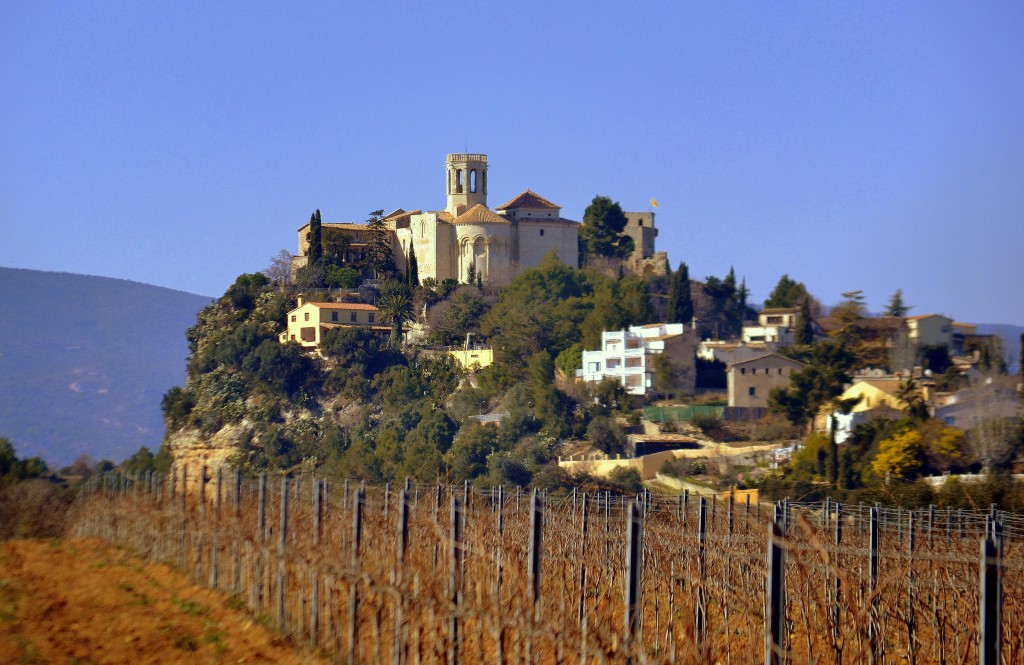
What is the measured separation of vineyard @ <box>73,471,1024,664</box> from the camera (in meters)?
8.15

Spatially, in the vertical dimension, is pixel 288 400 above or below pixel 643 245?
below

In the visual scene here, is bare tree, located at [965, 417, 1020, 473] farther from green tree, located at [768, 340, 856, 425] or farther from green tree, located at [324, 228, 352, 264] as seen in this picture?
green tree, located at [324, 228, 352, 264]

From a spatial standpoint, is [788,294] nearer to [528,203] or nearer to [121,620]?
[528,203]

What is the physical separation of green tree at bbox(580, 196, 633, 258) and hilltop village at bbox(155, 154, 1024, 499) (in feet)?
0.33

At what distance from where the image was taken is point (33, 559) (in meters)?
18.2

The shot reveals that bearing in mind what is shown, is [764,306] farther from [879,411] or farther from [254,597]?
[254,597]

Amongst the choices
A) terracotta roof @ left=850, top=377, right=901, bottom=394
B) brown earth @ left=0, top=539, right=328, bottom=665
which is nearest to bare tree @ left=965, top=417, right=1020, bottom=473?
terracotta roof @ left=850, top=377, right=901, bottom=394

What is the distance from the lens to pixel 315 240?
189 feet

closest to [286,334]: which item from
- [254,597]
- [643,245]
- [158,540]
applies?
[643,245]

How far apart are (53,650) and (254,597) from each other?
314cm

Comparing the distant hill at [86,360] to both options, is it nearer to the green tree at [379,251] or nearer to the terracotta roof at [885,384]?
the green tree at [379,251]

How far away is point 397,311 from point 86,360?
44.4 m

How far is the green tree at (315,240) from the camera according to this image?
2265 inches

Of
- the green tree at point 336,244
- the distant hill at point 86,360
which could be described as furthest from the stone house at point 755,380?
the distant hill at point 86,360
